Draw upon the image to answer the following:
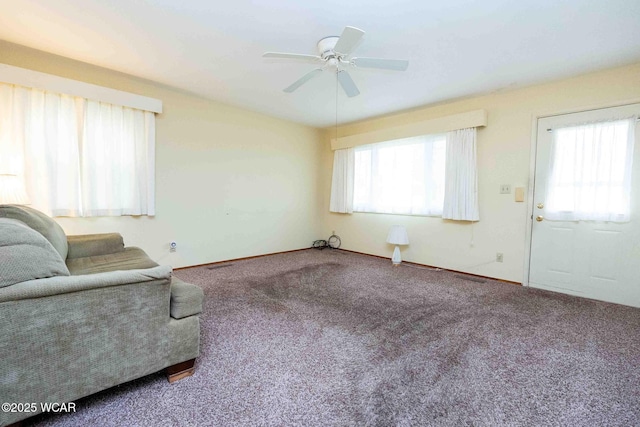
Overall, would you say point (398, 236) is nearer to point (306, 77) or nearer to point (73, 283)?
point (306, 77)

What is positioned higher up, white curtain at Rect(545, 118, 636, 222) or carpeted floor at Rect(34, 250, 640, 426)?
white curtain at Rect(545, 118, 636, 222)

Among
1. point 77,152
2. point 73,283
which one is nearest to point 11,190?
point 77,152

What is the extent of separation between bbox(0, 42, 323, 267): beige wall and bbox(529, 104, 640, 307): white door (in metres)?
3.72

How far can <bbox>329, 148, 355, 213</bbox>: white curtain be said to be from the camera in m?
5.25

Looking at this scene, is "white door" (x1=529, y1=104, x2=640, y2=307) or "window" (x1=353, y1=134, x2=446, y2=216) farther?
"window" (x1=353, y1=134, x2=446, y2=216)

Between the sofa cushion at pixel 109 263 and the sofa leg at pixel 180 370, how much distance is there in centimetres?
91

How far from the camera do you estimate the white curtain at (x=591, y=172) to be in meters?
2.79

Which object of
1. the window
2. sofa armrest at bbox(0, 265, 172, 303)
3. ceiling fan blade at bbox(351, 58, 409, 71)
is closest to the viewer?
sofa armrest at bbox(0, 265, 172, 303)

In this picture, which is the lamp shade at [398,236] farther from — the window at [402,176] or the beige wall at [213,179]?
the beige wall at [213,179]

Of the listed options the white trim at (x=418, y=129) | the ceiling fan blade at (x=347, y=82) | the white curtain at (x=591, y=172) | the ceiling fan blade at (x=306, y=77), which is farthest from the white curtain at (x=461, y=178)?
the ceiling fan blade at (x=306, y=77)

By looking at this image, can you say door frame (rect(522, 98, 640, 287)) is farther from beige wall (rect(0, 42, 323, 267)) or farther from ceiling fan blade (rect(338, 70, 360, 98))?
beige wall (rect(0, 42, 323, 267))

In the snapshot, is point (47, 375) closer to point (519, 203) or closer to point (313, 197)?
point (519, 203)

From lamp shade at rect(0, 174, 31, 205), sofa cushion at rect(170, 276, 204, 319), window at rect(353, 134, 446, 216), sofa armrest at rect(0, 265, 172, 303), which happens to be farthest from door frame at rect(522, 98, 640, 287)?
lamp shade at rect(0, 174, 31, 205)

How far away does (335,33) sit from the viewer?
229cm
